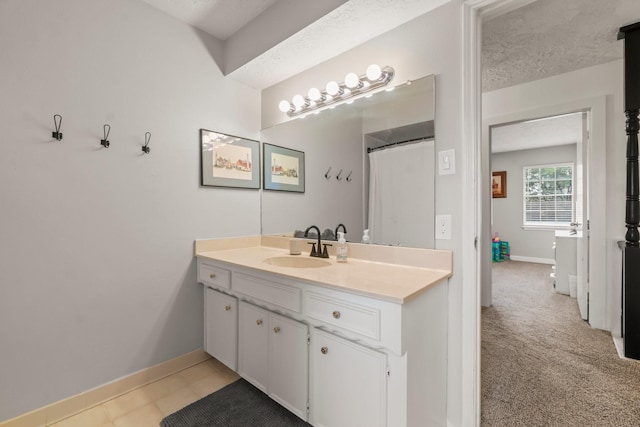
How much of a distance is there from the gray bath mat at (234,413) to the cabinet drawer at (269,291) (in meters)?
0.64

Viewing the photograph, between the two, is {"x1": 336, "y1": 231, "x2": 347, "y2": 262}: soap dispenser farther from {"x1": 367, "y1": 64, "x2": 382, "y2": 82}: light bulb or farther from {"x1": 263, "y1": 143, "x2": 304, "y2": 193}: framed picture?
{"x1": 367, "y1": 64, "x2": 382, "y2": 82}: light bulb

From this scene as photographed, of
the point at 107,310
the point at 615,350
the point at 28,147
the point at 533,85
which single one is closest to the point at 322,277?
the point at 107,310

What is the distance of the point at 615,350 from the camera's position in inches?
88.1

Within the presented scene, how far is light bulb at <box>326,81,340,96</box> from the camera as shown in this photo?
187 centimetres

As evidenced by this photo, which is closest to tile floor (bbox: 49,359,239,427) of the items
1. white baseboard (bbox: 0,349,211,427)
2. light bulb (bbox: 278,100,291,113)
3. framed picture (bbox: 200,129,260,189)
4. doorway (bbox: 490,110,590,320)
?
white baseboard (bbox: 0,349,211,427)

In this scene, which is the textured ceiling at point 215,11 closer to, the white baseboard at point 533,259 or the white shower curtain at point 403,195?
the white shower curtain at point 403,195

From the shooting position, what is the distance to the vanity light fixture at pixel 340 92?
5.47ft

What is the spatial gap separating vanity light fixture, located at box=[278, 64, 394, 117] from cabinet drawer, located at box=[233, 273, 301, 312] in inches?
50.7

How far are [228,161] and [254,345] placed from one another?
1.37 meters

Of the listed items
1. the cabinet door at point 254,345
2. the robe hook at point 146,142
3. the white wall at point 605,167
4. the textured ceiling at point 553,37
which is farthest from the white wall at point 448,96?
the white wall at point 605,167

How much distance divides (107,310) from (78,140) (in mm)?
1007

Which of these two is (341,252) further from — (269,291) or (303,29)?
(303,29)

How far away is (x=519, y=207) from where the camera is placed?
6.21 m

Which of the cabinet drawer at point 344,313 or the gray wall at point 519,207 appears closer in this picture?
the cabinet drawer at point 344,313
